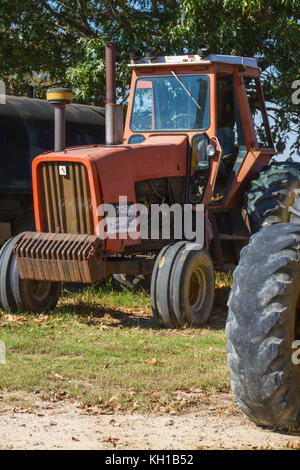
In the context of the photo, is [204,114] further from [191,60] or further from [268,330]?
[268,330]

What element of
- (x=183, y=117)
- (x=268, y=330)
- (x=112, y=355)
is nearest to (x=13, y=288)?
(x=112, y=355)

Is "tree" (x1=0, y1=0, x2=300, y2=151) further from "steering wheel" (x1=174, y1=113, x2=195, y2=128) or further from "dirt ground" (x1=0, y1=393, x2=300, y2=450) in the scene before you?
"dirt ground" (x1=0, y1=393, x2=300, y2=450)

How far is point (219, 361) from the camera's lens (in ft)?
21.7

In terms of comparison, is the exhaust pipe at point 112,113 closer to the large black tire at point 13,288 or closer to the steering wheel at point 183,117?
the steering wheel at point 183,117

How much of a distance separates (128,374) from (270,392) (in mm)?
2132

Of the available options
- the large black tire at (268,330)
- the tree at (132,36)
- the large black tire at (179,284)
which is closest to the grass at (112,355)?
the large black tire at (179,284)

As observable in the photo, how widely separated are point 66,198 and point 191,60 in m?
2.23

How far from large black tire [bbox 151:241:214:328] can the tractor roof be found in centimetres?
215

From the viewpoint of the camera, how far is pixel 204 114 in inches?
353

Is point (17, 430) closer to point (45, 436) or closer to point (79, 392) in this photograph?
point (45, 436)

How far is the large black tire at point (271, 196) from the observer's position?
356 inches

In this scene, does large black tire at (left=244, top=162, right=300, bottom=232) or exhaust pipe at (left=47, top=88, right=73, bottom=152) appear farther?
large black tire at (left=244, top=162, right=300, bottom=232)

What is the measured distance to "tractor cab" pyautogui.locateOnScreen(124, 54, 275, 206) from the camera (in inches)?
353

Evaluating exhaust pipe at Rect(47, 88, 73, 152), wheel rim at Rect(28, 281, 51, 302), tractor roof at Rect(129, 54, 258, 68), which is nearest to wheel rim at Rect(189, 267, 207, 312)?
wheel rim at Rect(28, 281, 51, 302)
